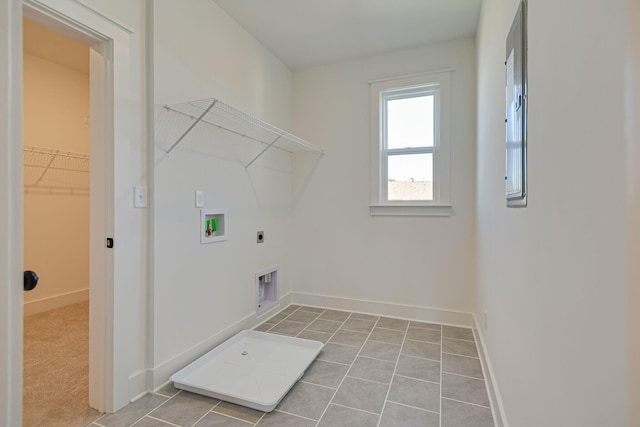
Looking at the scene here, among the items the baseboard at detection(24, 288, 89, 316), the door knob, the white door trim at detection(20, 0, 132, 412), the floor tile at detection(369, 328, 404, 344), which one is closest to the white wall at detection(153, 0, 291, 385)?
the white door trim at detection(20, 0, 132, 412)

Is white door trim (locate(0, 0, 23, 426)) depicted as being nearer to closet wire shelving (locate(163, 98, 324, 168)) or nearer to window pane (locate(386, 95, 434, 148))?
closet wire shelving (locate(163, 98, 324, 168))

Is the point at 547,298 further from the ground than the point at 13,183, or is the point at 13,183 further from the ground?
the point at 13,183

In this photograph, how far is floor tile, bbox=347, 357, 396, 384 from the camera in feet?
6.72

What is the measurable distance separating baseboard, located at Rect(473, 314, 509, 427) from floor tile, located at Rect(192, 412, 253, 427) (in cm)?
124

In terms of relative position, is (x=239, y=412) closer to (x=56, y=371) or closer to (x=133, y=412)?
(x=133, y=412)

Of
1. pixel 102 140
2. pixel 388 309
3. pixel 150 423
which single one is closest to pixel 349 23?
pixel 102 140

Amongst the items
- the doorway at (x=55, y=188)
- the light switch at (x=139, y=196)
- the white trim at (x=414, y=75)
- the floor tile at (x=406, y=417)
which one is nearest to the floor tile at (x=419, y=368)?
the floor tile at (x=406, y=417)

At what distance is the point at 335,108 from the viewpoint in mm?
3371

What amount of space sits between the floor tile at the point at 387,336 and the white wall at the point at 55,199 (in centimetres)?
339

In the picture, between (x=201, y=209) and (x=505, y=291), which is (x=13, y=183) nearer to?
(x=201, y=209)

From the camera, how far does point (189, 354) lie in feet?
7.06

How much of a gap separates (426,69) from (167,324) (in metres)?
3.08

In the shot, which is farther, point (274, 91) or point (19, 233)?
point (274, 91)

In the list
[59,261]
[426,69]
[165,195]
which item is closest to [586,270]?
[165,195]
